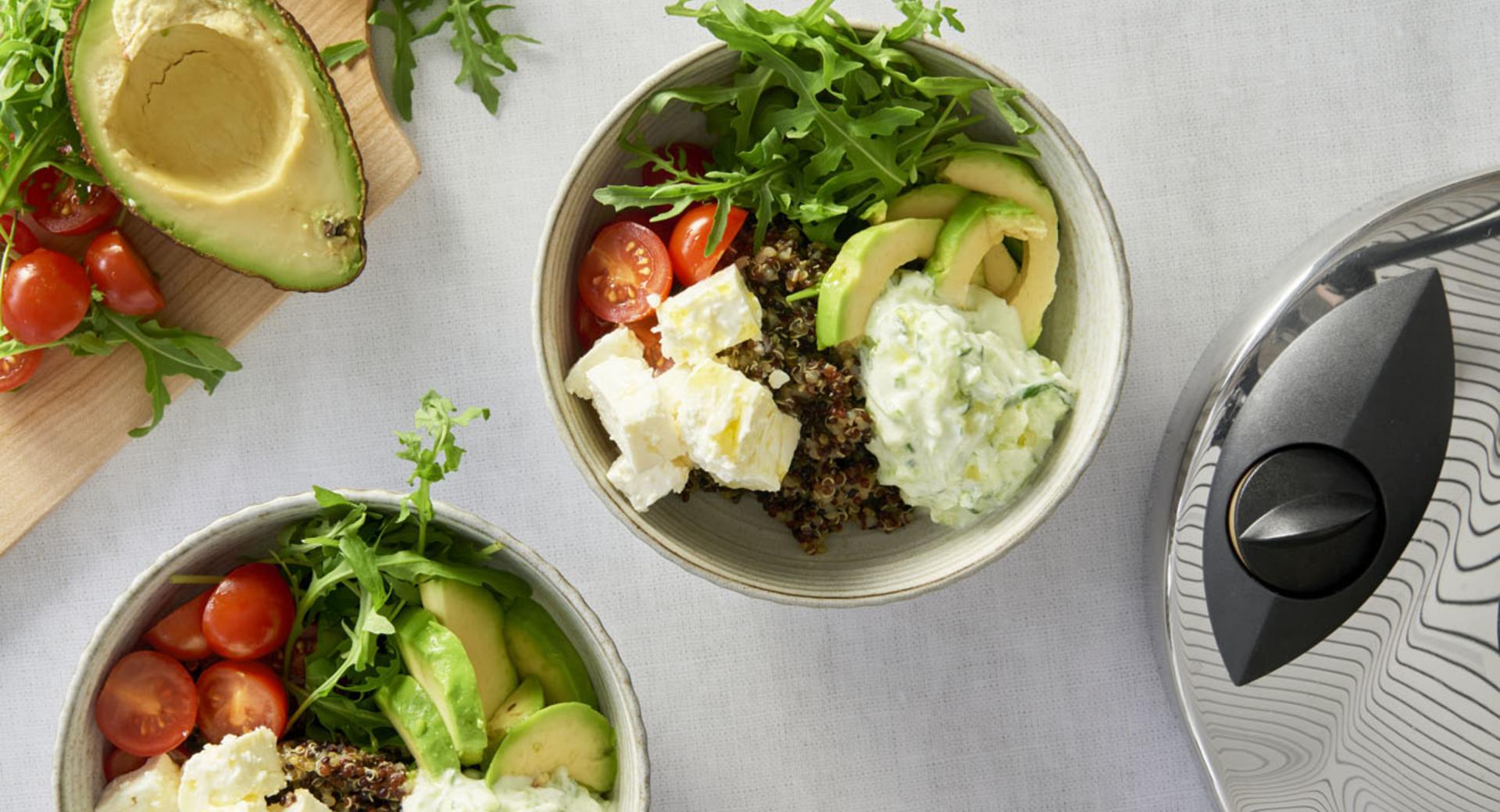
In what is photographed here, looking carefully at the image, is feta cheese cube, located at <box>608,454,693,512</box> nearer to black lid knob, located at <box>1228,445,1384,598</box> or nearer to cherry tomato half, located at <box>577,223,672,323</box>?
cherry tomato half, located at <box>577,223,672,323</box>

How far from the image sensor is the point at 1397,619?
128 cm

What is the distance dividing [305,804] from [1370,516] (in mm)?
1163

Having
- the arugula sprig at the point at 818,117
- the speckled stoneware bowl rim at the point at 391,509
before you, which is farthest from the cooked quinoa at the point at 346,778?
the arugula sprig at the point at 818,117

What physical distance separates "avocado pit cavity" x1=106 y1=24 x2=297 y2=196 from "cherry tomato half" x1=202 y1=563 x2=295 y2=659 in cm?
46

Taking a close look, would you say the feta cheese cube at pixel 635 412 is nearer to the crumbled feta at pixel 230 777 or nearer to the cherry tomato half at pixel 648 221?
the cherry tomato half at pixel 648 221

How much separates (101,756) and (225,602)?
23 cm

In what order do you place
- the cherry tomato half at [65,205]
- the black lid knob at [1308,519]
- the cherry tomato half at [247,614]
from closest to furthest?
the black lid knob at [1308,519] < the cherry tomato half at [247,614] < the cherry tomato half at [65,205]

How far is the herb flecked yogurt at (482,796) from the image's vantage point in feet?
4.48

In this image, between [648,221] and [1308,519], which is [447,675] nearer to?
[648,221]

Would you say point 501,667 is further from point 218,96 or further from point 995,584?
point 218,96

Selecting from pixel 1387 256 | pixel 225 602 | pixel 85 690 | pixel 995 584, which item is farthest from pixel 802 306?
pixel 85 690

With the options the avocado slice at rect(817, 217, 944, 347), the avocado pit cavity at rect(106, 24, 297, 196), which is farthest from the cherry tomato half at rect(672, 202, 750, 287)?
the avocado pit cavity at rect(106, 24, 297, 196)

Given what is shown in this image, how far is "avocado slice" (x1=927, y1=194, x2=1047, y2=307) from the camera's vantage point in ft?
4.65

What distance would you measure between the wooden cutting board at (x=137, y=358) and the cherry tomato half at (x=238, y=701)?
1.24 ft
